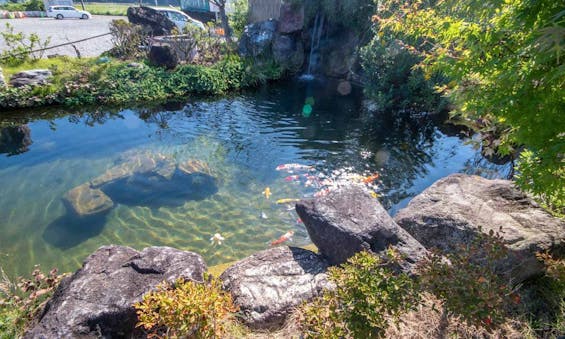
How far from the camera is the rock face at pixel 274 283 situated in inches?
144

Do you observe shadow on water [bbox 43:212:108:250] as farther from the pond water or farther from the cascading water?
the cascading water

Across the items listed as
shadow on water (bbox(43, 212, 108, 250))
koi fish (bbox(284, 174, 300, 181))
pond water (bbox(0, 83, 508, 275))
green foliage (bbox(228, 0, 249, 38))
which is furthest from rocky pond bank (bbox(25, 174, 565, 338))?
green foliage (bbox(228, 0, 249, 38))

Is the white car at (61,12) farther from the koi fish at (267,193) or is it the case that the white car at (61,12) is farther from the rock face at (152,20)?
the koi fish at (267,193)

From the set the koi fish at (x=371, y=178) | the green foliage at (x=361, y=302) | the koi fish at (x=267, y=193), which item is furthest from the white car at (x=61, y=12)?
the green foliage at (x=361, y=302)

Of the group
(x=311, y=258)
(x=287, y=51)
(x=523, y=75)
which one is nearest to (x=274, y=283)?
(x=311, y=258)

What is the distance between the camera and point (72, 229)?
6.29 metres

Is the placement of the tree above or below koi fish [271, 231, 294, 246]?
above

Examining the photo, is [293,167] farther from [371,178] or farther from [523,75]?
[523,75]

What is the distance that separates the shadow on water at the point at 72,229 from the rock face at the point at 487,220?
20.2ft

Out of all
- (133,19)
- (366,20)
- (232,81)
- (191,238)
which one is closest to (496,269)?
(191,238)

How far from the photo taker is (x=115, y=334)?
330 cm

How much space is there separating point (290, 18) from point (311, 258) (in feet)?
56.8

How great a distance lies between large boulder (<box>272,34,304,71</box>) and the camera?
18188 millimetres

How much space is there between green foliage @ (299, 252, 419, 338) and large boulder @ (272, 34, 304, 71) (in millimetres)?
16788
